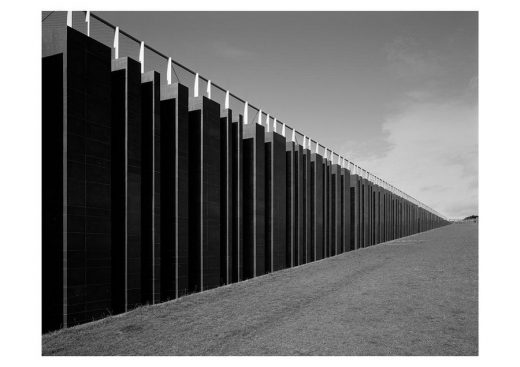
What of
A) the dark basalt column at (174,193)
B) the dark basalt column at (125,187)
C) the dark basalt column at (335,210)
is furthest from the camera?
the dark basalt column at (335,210)

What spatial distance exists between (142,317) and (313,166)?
2406 cm

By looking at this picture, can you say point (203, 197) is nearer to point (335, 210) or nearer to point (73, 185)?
point (73, 185)

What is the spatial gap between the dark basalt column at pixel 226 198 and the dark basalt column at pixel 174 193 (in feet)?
11.7

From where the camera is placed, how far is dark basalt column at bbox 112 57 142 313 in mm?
14461

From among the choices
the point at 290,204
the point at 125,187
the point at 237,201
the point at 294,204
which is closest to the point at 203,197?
the point at 237,201

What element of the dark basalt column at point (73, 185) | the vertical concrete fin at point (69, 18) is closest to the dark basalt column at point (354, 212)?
the dark basalt column at point (73, 185)

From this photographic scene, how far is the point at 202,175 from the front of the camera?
18938mm

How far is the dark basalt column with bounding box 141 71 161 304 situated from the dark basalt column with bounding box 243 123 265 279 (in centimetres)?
858

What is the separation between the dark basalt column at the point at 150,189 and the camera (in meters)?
15.9

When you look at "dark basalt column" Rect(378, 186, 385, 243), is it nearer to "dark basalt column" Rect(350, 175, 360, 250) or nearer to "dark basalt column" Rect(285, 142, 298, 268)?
"dark basalt column" Rect(350, 175, 360, 250)

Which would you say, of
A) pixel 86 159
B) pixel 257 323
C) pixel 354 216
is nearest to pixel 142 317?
pixel 257 323

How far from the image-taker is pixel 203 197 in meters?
18.9

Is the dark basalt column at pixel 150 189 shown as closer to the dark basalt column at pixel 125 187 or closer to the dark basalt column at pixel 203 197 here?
the dark basalt column at pixel 125 187

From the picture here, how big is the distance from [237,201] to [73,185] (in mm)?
10919
